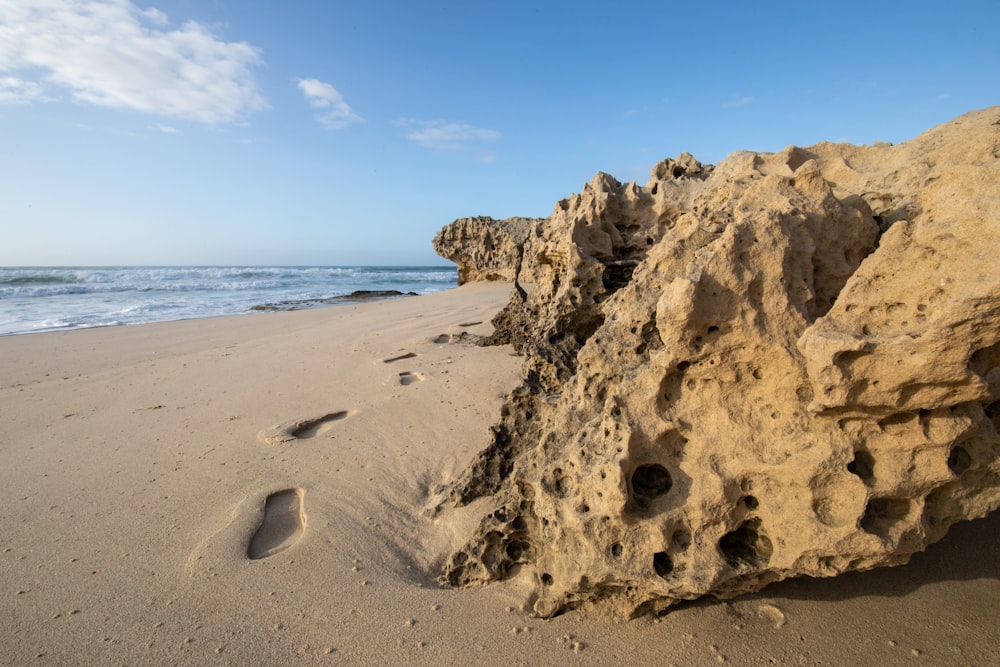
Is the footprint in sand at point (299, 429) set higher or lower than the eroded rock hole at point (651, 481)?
lower

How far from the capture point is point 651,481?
2.13m

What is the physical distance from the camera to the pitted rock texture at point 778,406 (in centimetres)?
169

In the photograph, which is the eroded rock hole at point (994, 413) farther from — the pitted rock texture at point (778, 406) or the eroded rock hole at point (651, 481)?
the eroded rock hole at point (651, 481)

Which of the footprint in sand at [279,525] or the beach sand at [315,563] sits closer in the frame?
the beach sand at [315,563]

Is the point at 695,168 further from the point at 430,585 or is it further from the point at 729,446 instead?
the point at 430,585

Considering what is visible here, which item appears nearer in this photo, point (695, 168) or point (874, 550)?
point (874, 550)

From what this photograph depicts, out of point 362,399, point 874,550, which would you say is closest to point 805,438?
point 874,550

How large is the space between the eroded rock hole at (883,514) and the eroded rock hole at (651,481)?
0.66m

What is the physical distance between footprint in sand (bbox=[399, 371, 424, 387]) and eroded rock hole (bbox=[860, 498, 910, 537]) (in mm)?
3651

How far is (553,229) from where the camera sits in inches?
174

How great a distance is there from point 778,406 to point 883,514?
0.53 meters

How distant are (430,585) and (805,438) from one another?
170 cm

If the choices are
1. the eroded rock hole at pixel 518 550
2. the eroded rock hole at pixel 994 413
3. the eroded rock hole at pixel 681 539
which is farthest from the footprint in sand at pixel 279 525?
the eroded rock hole at pixel 994 413

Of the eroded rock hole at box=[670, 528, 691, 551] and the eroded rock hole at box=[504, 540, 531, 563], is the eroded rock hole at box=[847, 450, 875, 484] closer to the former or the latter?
the eroded rock hole at box=[670, 528, 691, 551]
